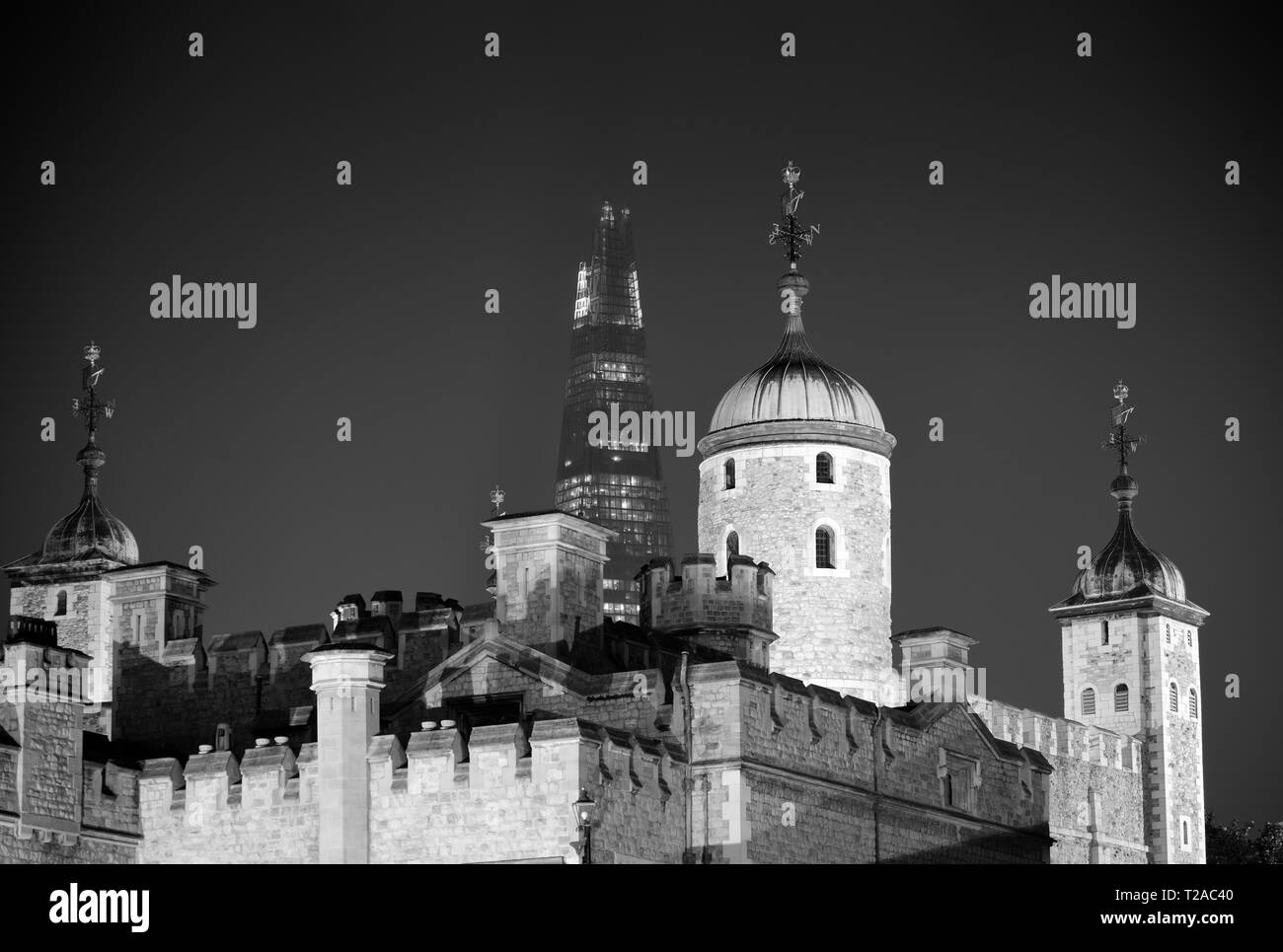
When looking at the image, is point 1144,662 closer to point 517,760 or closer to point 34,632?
point 517,760

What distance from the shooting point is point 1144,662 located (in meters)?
95.8

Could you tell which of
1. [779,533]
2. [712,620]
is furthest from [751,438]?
[712,620]

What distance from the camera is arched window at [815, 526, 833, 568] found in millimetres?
80000

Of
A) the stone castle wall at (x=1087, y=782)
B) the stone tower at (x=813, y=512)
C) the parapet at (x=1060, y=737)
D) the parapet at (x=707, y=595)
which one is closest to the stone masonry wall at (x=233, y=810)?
the parapet at (x=707, y=595)

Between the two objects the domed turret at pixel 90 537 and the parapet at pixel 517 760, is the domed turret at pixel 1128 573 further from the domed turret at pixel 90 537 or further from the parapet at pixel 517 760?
the parapet at pixel 517 760

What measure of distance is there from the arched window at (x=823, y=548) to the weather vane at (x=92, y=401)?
20342mm

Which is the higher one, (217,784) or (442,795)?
(217,784)

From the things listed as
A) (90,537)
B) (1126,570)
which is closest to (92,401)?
(90,537)

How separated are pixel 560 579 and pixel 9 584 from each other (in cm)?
3319

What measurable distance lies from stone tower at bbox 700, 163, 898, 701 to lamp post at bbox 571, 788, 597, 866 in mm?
23897

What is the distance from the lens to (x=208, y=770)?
194ft

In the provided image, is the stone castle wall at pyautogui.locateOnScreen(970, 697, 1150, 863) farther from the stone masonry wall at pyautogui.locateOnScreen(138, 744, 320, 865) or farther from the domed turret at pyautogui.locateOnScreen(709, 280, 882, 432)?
the stone masonry wall at pyautogui.locateOnScreen(138, 744, 320, 865)

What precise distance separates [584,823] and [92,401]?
3680cm
